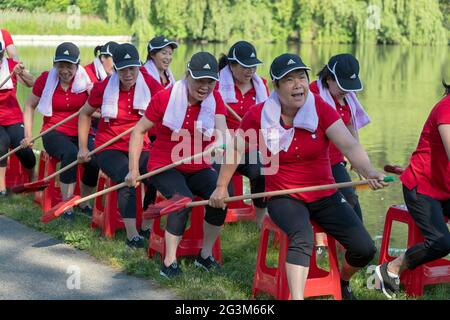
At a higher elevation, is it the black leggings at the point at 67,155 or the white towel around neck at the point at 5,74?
the white towel around neck at the point at 5,74

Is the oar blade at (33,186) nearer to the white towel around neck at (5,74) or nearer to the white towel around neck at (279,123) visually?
the white towel around neck at (5,74)

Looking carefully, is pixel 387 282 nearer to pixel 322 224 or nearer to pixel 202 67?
pixel 322 224

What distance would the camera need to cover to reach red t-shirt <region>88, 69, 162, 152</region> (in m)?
7.27

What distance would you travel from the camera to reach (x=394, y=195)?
11234mm

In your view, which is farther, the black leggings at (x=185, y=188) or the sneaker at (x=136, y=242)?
the sneaker at (x=136, y=242)

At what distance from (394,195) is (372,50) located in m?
32.3

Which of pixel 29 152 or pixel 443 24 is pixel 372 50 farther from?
pixel 29 152

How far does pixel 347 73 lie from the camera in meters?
6.45

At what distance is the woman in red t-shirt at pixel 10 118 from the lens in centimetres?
899

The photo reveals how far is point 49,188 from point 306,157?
373 centimetres

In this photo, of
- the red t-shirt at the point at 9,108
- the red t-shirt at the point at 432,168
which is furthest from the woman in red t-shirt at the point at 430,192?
the red t-shirt at the point at 9,108

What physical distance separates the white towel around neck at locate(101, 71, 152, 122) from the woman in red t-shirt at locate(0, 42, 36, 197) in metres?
2.11

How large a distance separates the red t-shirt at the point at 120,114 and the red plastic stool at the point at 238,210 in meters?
1.09
